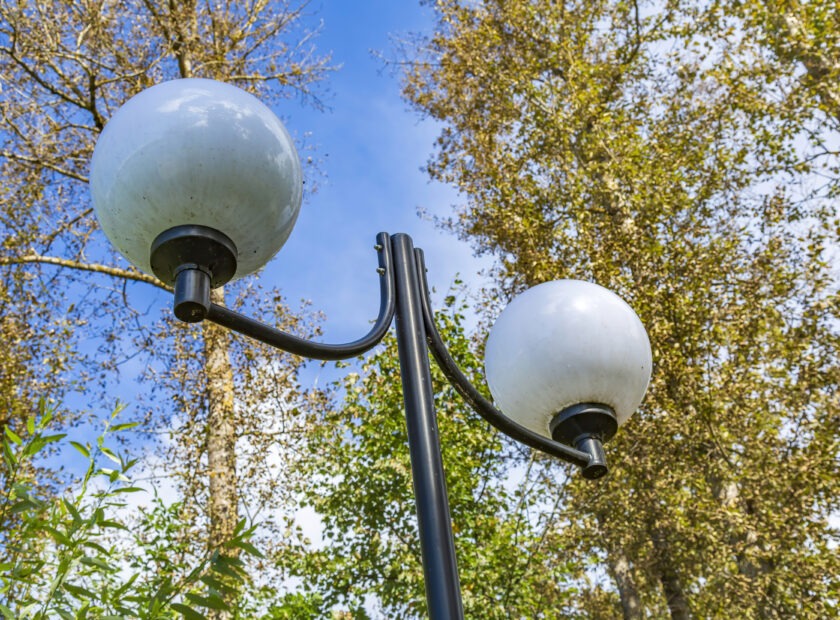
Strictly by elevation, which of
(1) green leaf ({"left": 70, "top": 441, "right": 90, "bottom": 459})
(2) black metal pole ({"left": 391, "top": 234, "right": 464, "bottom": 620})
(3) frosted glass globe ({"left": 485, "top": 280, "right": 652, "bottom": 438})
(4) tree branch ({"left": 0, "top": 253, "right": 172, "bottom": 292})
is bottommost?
(2) black metal pole ({"left": 391, "top": 234, "right": 464, "bottom": 620})

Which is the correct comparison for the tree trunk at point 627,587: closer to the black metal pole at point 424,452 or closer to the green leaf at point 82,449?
the green leaf at point 82,449

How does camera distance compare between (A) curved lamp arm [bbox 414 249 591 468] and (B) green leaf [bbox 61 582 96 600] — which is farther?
(B) green leaf [bbox 61 582 96 600]

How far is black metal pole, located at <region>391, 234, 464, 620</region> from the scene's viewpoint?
3.73ft

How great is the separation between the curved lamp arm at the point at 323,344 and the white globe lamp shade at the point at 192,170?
121mm

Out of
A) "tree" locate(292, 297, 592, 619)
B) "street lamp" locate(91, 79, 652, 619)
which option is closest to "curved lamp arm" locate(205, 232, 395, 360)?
"street lamp" locate(91, 79, 652, 619)

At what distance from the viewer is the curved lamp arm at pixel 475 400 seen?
5.04 feet

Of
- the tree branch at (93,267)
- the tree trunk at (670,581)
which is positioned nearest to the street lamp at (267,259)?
the tree trunk at (670,581)

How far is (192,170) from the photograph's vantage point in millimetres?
1312

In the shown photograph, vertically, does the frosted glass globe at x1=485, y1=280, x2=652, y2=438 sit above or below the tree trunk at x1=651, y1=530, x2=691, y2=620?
below

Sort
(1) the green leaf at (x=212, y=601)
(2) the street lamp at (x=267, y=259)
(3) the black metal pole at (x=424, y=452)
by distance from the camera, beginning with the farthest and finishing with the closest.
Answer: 1. (1) the green leaf at (x=212, y=601)
2. (2) the street lamp at (x=267, y=259)
3. (3) the black metal pole at (x=424, y=452)

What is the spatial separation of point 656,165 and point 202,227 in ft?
23.8

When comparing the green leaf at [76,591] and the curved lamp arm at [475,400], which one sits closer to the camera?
the curved lamp arm at [475,400]

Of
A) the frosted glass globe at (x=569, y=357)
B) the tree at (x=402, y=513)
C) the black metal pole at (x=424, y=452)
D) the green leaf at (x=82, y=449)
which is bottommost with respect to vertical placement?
the black metal pole at (x=424, y=452)

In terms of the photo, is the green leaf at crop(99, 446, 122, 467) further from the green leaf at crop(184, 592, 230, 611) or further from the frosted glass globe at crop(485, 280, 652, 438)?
the frosted glass globe at crop(485, 280, 652, 438)
